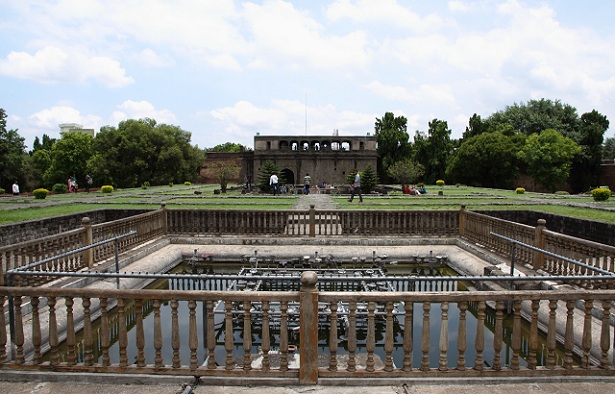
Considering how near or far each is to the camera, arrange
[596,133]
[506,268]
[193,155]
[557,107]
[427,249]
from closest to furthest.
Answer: [506,268], [427,249], [596,133], [193,155], [557,107]

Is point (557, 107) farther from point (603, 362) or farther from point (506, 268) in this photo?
point (603, 362)

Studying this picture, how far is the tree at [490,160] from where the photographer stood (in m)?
38.6

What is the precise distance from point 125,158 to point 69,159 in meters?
10.1

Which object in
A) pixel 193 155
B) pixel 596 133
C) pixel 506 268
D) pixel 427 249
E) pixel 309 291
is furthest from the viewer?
pixel 193 155

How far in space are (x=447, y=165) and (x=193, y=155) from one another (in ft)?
92.9

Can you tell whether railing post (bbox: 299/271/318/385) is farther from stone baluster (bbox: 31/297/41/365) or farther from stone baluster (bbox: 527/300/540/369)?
stone baluster (bbox: 31/297/41/365)

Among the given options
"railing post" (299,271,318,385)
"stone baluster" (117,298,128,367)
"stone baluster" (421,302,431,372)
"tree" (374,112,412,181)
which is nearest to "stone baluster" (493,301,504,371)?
"stone baluster" (421,302,431,372)

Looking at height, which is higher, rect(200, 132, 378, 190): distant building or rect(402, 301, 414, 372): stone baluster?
rect(200, 132, 378, 190): distant building

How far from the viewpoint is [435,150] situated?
151 ft

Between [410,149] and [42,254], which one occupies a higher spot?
[410,149]

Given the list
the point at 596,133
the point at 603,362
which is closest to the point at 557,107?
the point at 596,133

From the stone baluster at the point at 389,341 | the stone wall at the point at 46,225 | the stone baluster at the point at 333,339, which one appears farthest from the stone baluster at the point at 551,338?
the stone wall at the point at 46,225

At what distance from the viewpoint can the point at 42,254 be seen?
6.70 m

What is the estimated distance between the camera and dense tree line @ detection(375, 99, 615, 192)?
36844 mm
